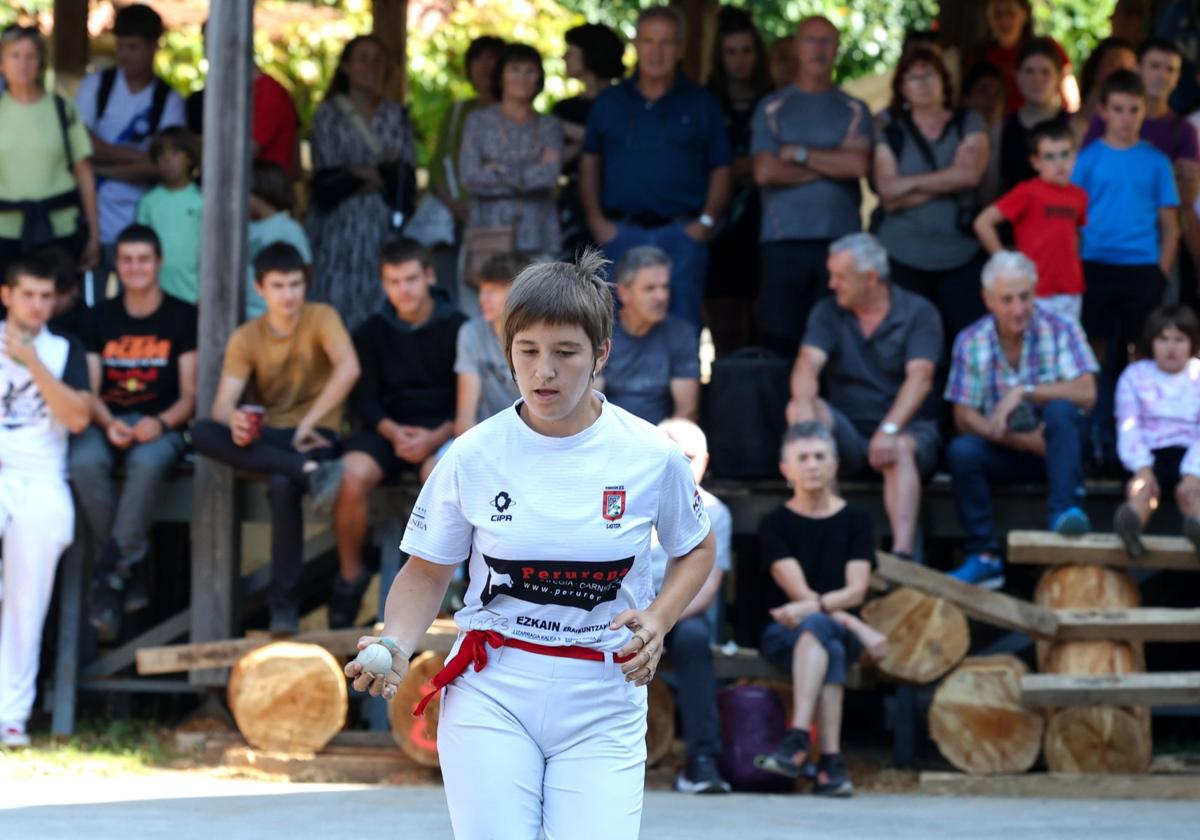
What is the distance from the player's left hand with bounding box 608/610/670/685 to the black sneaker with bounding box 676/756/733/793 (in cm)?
374

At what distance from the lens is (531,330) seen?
145 inches

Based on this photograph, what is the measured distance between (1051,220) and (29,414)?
4.44 meters

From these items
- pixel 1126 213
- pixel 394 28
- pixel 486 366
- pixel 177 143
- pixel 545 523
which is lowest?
pixel 545 523

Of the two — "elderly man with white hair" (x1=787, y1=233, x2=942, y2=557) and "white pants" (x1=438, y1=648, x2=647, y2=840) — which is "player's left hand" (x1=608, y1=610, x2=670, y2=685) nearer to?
"white pants" (x1=438, y1=648, x2=647, y2=840)

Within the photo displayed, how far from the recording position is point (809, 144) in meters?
8.85

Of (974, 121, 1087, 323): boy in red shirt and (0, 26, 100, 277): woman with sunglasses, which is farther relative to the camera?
(0, 26, 100, 277): woman with sunglasses

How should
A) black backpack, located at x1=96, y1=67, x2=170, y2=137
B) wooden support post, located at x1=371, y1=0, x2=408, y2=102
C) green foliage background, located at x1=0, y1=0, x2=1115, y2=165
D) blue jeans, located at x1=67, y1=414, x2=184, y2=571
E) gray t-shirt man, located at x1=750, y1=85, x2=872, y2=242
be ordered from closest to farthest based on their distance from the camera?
blue jeans, located at x1=67, y1=414, x2=184, y2=571 → gray t-shirt man, located at x1=750, y1=85, x2=872, y2=242 → black backpack, located at x1=96, y1=67, x2=170, y2=137 → wooden support post, located at x1=371, y1=0, x2=408, y2=102 → green foliage background, located at x1=0, y1=0, x2=1115, y2=165

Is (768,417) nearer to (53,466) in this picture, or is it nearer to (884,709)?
(884,709)

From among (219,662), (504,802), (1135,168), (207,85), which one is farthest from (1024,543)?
(504,802)

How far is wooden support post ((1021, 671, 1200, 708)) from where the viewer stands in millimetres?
7398

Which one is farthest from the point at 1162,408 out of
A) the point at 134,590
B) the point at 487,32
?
the point at 487,32

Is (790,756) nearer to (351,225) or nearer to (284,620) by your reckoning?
(284,620)

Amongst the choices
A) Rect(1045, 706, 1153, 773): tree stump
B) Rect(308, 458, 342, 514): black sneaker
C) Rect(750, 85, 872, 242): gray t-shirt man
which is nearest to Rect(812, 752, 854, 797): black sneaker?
Rect(1045, 706, 1153, 773): tree stump

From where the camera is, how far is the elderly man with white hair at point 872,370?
8086 mm
